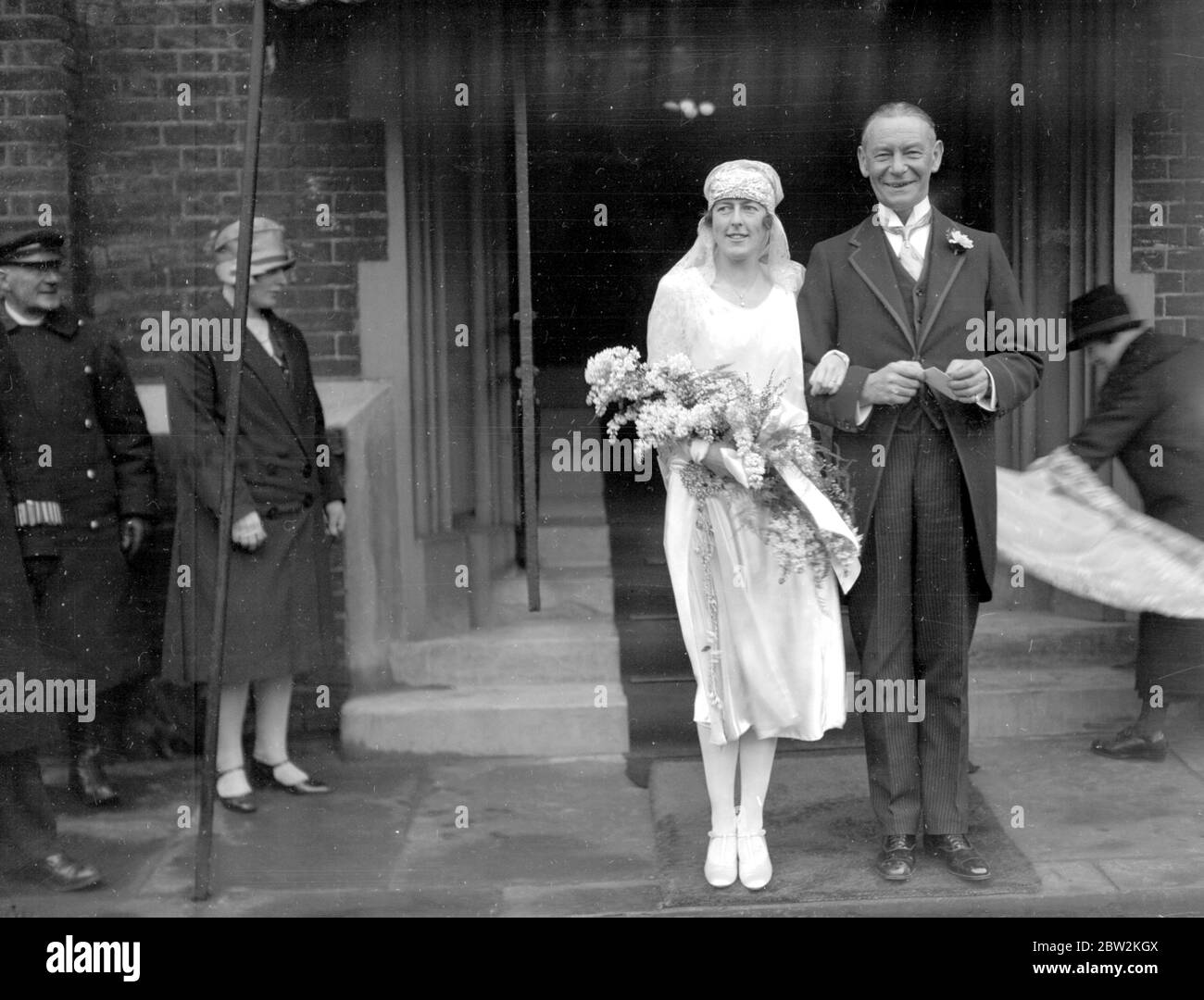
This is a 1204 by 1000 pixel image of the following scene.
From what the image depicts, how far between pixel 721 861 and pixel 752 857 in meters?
0.09

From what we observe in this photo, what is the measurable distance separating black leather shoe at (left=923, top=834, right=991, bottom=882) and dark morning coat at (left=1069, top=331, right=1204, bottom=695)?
4.06ft

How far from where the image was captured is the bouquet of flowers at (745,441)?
421 cm

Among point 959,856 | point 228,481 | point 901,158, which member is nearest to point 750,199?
point 901,158

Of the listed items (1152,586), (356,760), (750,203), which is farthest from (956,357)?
(356,760)

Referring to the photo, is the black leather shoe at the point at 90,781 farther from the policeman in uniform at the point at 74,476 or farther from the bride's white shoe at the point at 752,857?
the bride's white shoe at the point at 752,857

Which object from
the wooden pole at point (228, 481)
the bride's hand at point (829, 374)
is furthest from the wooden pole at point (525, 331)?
the bride's hand at point (829, 374)

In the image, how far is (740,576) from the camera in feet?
14.4

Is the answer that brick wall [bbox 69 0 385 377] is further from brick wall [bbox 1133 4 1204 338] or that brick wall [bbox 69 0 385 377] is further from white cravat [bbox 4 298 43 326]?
brick wall [bbox 1133 4 1204 338]

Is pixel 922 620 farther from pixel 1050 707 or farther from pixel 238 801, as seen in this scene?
pixel 238 801

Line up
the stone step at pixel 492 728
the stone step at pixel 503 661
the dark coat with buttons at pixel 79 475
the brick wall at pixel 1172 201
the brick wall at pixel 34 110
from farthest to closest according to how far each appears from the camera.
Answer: the stone step at pixel 503 661, the stone step at pixel 492 728, the brick wall at pixel 1172 201, the brick wall at pixel 34 110, the dark coat with buttons at pixel 79 475

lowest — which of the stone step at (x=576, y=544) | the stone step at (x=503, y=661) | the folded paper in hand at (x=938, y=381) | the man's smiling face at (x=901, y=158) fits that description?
the stone step at (x=503, y=661)

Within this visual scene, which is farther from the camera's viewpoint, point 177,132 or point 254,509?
point 177,132

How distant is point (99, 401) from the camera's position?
5.09 meters
